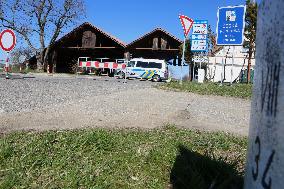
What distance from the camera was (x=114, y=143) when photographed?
4.28m

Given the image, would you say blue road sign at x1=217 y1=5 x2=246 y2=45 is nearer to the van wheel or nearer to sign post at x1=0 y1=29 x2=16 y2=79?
sign post at x1=0 y1=29 x2=16 y2=79

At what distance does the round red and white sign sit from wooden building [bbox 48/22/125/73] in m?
28.4

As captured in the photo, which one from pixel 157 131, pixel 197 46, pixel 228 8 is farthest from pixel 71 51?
pixel 157 131

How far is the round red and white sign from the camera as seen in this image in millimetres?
14395

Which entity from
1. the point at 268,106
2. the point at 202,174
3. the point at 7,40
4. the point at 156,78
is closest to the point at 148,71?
the point at 156,78

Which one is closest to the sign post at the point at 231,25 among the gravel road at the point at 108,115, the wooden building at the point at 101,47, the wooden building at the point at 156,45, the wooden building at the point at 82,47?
the gravel road at the point at 108,115

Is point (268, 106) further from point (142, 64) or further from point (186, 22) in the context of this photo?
point (142, 64)

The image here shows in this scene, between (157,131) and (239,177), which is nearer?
(239,177)

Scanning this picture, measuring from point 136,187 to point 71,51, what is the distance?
4748cm

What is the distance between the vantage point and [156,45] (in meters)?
42.1

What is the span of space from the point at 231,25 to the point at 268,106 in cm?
1529

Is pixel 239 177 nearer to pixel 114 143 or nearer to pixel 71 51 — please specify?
pixel 114 143

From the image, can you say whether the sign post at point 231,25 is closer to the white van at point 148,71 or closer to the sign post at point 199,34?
the sign post at point 199,34

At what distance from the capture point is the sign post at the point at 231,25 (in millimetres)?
15570
